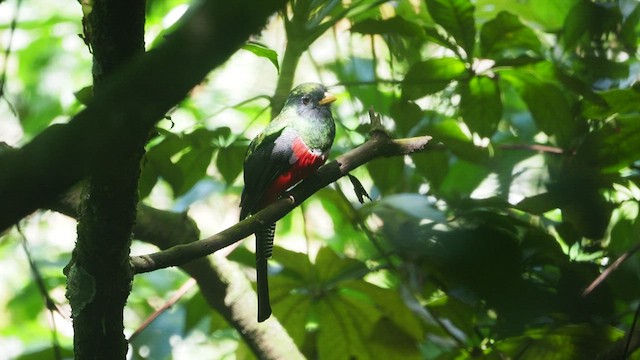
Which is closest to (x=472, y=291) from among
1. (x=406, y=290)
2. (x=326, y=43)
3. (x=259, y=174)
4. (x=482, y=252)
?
(x=482, y=252)

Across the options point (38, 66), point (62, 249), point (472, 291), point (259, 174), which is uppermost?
point (38, 66)

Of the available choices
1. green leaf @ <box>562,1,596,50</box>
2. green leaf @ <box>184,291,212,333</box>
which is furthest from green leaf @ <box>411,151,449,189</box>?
green leaf @ <box>184,291,212,333</box>

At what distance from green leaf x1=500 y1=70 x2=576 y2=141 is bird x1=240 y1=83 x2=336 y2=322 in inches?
17.3

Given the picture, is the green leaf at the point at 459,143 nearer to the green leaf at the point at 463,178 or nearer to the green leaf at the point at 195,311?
the green leaf at the point at 463,178

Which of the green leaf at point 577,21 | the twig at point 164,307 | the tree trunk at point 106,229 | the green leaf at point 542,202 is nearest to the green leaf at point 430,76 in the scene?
the green leaf at point 577,21

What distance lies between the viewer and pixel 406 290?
1.75 metres

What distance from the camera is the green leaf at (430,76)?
5.59ft

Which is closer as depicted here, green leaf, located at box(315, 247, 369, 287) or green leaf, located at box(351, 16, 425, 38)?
green leaf, located at box(351, 16, 425, 38)

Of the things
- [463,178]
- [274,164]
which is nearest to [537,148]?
[463,178]

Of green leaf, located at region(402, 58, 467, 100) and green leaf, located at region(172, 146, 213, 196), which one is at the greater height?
green leaf, located at region(172, 146, 213, 196)

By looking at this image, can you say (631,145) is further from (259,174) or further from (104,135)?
(104,135)

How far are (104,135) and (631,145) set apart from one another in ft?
4.48

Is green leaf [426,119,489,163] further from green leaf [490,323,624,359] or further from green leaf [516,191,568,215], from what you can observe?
green leaf [490,323,624,359]

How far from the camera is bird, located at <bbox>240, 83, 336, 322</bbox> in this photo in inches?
64.2
